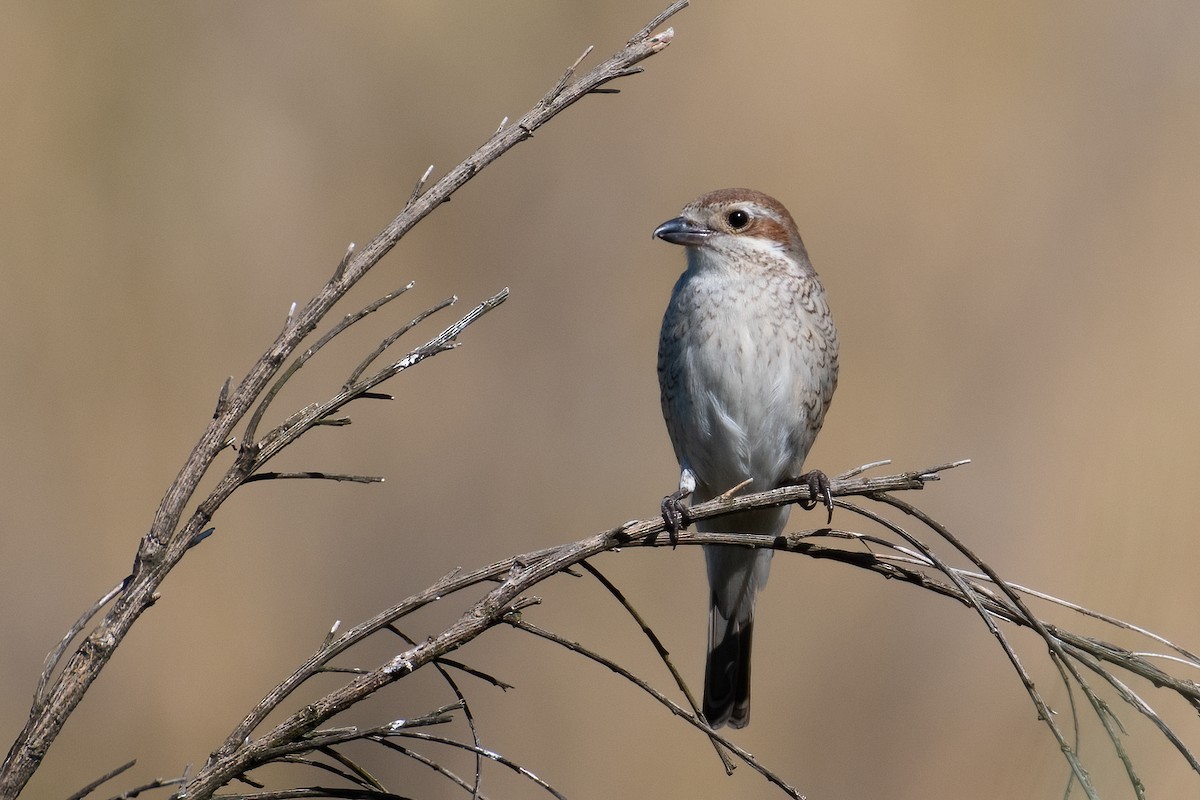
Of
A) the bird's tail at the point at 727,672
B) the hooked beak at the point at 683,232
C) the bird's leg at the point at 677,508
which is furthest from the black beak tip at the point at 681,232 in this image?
the bird's tail at the point at 727,672

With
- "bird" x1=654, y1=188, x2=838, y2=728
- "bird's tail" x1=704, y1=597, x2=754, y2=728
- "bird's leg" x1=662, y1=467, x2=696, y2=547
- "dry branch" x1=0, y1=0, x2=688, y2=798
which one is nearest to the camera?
"dry branch" x1=0, y1=0, x2=688, y2=798

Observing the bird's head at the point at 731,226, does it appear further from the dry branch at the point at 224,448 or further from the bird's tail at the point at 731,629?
the dry branch at the point at 224,448

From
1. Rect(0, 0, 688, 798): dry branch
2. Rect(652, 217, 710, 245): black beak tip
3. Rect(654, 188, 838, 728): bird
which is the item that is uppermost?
Rect(652, 217, 710, 245): black beak tip

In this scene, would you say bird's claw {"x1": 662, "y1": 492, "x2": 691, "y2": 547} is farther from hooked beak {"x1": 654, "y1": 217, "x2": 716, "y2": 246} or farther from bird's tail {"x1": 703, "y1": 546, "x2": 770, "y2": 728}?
hooked beak {"x1": 654, "y1": 217, "x2": 716, "y2": 246}

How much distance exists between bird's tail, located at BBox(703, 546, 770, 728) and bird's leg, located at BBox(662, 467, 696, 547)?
0.30 meters

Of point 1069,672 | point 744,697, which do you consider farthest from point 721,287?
point 1069,672

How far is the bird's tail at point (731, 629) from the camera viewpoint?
383 cm

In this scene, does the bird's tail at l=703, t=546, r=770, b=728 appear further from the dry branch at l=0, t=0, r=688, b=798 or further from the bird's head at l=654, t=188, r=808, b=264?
the dry branch at l=0, t=0, r=688, b=798

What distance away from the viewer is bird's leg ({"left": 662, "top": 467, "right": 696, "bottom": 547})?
1.86 m

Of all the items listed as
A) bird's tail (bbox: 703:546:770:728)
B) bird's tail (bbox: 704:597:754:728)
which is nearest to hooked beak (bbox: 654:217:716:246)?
bird's tail (bbox: 703:546:770:728)

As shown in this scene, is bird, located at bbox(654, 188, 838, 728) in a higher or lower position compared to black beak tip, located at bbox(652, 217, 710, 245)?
lower

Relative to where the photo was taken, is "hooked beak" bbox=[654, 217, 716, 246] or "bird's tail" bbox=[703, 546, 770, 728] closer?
"hooked beak" bbox=[654, 217, 716, 246]

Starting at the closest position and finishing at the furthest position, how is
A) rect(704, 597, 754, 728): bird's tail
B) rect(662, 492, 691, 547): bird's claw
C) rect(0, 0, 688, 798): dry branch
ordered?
rect(0, 0, 688, 798): dry branch < rect(662, 492, 691, 547): bird's claw < rect(704, 597, 754, 728): bird's tail

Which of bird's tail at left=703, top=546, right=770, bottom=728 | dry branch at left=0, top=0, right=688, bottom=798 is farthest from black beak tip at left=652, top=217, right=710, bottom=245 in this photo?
dry branch at left=0, top=0, right=688, bottom=798
